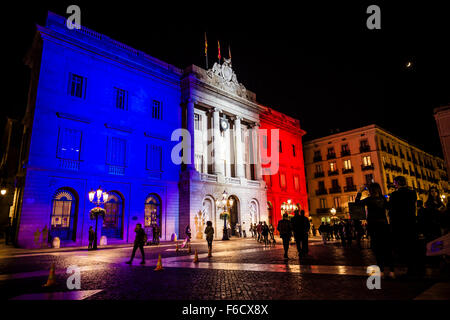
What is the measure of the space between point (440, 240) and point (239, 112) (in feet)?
102

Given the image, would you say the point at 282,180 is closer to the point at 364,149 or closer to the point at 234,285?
the point at 364,149

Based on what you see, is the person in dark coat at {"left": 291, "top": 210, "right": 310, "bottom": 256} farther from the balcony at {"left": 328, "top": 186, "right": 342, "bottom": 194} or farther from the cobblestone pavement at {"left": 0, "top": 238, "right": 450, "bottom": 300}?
the balcony at {"left": 328, "top": 186, "right": 342, "bottom": 194}

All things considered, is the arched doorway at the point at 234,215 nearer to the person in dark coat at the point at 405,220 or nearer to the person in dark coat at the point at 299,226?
the person in dark coat at the point at 299,226

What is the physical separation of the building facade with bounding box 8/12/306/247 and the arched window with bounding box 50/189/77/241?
70 millimetres

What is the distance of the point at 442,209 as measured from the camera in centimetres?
732

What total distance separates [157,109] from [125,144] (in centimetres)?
581

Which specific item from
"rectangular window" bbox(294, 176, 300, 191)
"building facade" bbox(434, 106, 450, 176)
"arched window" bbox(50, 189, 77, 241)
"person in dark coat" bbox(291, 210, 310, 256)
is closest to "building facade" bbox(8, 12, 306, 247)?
"arched window" bbox(50, 189, 77, 241)

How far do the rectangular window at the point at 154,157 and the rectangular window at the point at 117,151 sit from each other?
247 centimetres

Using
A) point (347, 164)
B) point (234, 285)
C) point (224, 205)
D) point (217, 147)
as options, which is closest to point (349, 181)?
point (347, 164)

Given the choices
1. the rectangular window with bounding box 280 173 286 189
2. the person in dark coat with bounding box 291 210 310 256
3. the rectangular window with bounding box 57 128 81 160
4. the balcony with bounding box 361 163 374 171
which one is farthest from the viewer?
the balcony with bounding box 361 163 374 171

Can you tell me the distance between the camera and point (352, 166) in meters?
45.5

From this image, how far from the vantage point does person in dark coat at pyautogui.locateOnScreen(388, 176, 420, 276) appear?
19.0ft
